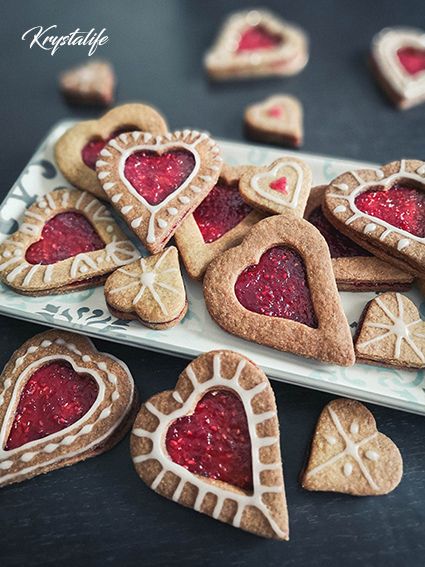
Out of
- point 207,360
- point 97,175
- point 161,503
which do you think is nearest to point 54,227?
point 97,175

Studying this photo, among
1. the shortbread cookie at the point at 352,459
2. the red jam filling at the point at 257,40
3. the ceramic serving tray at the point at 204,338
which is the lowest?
the shortbread cookie at the point at 352,459

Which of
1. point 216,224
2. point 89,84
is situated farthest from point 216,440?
point 89,84

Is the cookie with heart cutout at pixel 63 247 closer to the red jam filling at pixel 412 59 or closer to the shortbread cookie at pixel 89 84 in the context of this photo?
the shortbread cookie at pixel 89 84

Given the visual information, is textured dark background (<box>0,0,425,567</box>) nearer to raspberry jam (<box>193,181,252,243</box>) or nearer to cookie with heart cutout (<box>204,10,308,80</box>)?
cookie with heart cutout (<box>204,10,308,80</box>)

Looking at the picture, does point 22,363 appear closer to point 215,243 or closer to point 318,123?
point 215,243

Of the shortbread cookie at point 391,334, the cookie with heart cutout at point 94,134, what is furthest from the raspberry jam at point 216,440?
the cookie with heart cutout at point 94,134

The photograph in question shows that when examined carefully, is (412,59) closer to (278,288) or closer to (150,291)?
(278,288)
